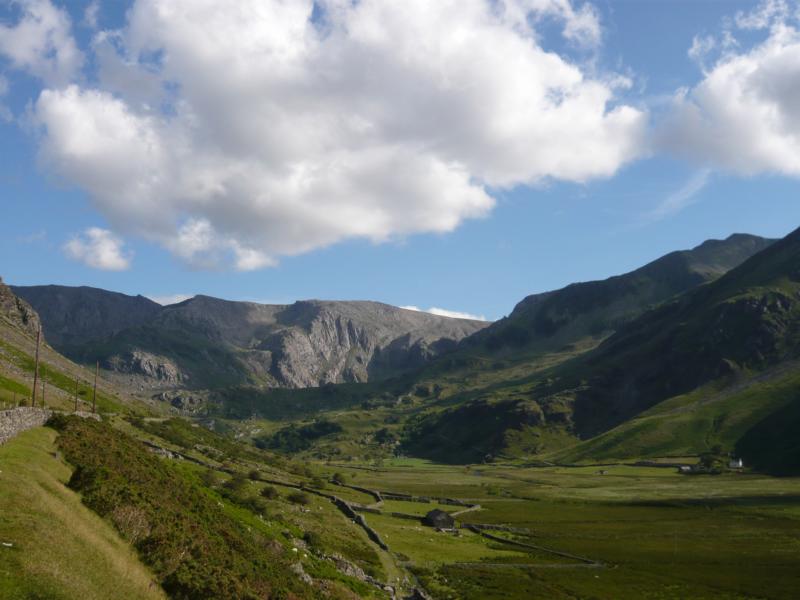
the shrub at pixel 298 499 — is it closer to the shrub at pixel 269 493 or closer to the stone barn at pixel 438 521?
the shrub at pixel 269 493

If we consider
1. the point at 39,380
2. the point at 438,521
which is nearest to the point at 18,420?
the point at 438,521

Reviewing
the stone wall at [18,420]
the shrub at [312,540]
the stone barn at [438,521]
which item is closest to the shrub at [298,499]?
the stone barn at [438,521]

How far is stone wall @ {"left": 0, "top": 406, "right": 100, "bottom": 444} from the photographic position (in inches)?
1962

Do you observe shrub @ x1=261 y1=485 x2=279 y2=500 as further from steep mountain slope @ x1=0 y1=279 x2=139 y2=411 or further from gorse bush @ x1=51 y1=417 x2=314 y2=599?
gorse bush @ x1=51 y1=417 x2=314 y2=599

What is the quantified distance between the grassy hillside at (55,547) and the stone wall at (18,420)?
8334 mm

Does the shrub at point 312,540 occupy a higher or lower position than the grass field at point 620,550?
higher

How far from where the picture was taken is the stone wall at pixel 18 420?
4985cm

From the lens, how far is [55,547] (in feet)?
99.5

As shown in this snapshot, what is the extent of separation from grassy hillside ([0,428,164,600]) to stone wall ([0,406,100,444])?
833 centimetres

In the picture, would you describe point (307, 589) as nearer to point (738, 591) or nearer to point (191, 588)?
point (191, 588)

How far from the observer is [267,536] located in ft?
200

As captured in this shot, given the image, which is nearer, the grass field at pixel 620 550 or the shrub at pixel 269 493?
the grass field at pixel 620 550

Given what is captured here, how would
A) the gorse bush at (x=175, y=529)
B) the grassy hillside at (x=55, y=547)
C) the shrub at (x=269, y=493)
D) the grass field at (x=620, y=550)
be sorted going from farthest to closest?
1. the shrub at (x=269, y=493)
2. the grass field at (x=620, y=550)
3. the gorse bush at (x=175, y=529)
4. the grassy hillside at (x=55, y=547)

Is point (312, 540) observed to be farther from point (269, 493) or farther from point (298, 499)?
point (298, 499)
